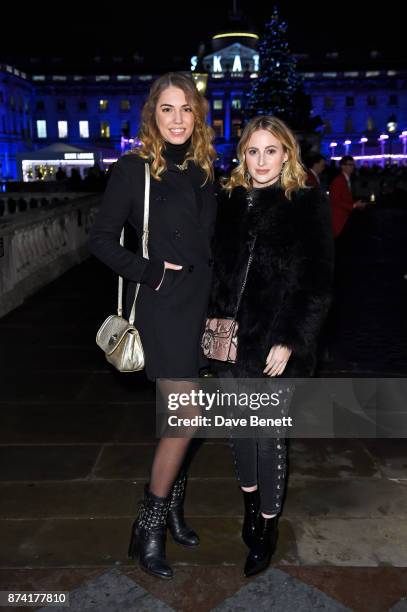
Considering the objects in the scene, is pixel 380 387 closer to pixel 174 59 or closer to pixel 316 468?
pixel 316 468

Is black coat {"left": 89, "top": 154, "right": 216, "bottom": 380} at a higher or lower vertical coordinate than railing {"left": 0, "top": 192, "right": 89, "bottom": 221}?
higher

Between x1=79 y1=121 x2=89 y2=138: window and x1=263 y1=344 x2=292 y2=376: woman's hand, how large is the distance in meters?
92.6

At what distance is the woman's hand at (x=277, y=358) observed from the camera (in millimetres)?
2660

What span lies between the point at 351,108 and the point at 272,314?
308ft

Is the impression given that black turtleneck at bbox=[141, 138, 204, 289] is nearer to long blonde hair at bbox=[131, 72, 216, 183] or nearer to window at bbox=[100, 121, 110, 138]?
long blonde hair at bbox=[131, 72, 216, 183]

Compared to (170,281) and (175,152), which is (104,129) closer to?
(175,152)

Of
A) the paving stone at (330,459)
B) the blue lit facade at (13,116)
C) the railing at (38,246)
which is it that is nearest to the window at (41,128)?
the blue lit facade at (13,116)

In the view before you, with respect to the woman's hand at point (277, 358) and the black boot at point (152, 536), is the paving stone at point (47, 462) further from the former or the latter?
the woman's hand at point (277, 358)

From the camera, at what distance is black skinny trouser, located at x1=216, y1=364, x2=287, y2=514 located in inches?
112

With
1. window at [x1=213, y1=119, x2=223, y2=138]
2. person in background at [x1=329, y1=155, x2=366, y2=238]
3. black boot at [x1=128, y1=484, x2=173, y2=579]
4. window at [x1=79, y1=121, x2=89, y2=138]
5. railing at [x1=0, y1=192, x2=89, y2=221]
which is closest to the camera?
black boot at [x1=128, y1=484, x2=173, y2=579]

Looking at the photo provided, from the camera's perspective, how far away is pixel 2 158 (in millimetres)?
79750

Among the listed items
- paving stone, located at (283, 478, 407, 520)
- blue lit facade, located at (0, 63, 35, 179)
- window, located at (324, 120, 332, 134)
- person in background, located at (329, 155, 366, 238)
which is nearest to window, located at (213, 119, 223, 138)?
window, located at (324, 120, 332, 134)

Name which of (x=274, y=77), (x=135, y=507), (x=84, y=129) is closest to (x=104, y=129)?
(x=84, y=129)

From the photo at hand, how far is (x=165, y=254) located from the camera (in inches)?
108
